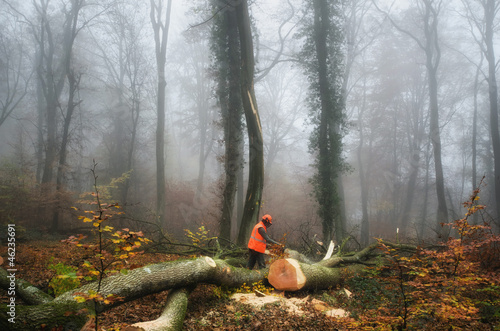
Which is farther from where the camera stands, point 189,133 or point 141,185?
point 189,133

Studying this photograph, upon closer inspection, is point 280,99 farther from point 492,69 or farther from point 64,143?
point 64,143

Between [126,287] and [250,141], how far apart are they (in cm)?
579

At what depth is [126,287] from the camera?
364 cm

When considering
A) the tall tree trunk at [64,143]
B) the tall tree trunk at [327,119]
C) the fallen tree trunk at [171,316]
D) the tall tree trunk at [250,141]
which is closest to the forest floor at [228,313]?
the fallen tree trunk at [171,316]

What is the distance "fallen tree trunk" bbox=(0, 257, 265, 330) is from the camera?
8.84 ft

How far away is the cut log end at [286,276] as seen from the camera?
18.2 feet

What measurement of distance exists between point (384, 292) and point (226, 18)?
10965mm

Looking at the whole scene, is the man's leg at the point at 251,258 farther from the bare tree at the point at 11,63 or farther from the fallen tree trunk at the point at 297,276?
the bare tree at the point at 11,63

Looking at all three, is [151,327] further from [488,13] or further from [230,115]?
[488,13]

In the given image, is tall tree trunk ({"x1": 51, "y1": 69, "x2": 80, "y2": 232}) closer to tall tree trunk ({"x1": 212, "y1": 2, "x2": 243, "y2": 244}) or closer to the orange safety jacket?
tall tree trunk ({"x1": 212, "y1": 2, "x2": 243, "y2": 244})

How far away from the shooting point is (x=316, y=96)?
42.5 feet

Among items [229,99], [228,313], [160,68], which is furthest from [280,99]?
[228,313]

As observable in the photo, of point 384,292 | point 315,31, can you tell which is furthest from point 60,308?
point 315,31

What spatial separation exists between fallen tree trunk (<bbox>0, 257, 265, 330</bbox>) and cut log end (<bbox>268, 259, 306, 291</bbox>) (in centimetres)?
38
